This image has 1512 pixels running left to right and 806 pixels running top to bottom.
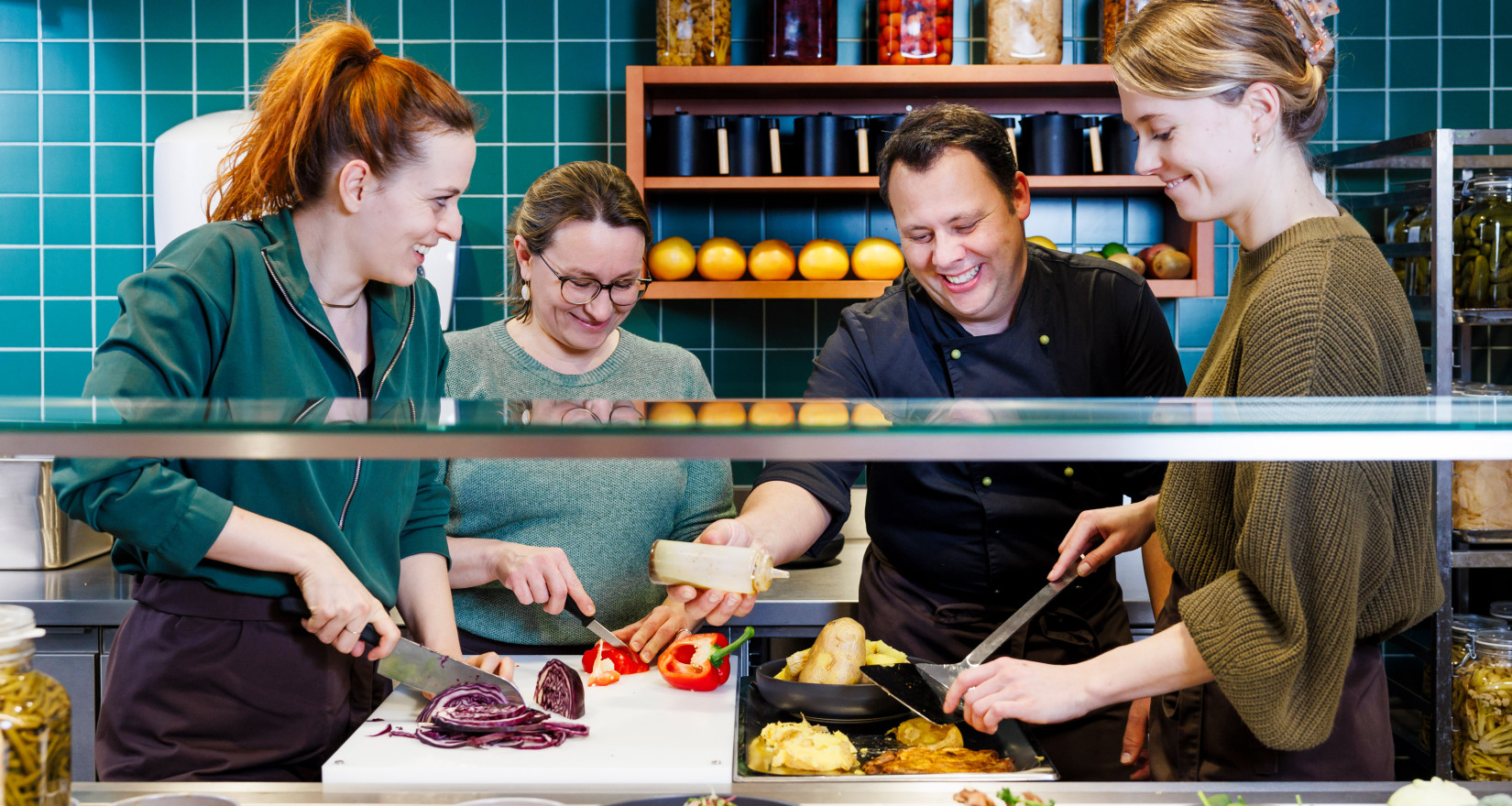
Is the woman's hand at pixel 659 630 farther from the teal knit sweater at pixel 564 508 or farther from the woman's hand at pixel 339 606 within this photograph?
the woman's hand at pixel 339 606

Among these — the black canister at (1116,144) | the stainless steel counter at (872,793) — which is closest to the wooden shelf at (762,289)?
the black canister at (1116,144)

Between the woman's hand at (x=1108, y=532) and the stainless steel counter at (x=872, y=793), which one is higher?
the woman's hand at (x=1108, y=532)

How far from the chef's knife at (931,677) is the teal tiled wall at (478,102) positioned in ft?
6.84

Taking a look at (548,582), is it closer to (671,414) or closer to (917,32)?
(671,414)

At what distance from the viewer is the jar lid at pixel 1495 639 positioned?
7.84 feet

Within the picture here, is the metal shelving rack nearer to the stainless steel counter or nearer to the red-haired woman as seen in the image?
the stainless steel counter

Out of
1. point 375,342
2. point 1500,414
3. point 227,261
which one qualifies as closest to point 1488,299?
point 1500,414

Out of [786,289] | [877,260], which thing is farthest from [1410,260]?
[786,289]

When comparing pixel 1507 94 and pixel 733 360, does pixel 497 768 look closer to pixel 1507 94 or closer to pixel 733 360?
pixel 733 360

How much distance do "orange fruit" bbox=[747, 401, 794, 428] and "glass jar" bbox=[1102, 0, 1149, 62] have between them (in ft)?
8.17

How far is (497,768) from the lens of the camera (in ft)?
3.91

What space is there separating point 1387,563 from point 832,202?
7.92ft

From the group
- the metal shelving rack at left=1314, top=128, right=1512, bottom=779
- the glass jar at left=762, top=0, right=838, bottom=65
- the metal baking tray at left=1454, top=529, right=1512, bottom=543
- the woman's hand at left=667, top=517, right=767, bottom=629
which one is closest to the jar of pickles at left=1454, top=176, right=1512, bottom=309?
the metal shelving rack at left=1314, top=128, right=1512, bottom=779

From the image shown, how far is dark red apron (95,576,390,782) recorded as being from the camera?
1322 mm
